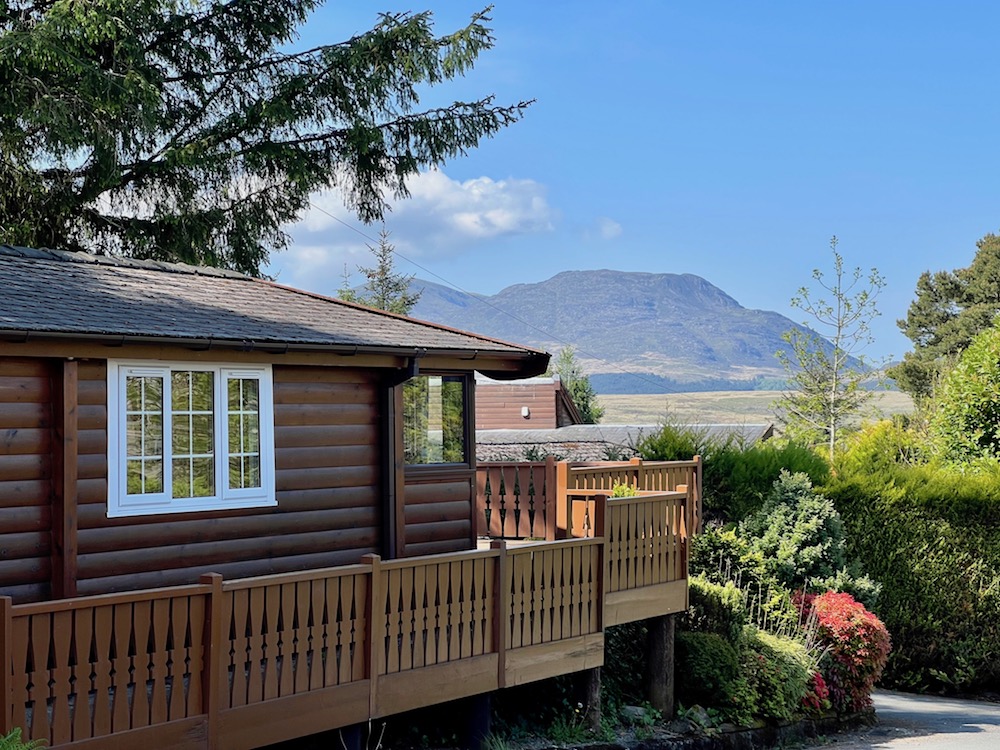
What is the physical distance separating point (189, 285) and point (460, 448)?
3405 millimetres

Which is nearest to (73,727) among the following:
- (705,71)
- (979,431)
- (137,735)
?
(137,735)

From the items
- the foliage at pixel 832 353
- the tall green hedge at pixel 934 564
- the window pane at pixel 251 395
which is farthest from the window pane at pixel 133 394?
the foliage at pixel 832 353

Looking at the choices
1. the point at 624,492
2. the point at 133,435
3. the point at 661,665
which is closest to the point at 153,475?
the point at 133,435

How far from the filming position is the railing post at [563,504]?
13.7 meters

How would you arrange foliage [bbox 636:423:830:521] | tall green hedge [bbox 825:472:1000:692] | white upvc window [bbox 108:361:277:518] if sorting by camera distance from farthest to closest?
tall green hedge [bbox 825:472:1000:692] < foliage [bbox 636:423:830:521] < white upvc window [bbox 108:361:277:518]

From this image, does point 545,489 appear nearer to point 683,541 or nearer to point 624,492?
point 624,492

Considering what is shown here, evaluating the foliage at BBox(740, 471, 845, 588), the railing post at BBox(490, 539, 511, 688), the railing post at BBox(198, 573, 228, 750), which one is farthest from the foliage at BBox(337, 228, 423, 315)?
the railing post at BBox(198, 573, 228, 750)

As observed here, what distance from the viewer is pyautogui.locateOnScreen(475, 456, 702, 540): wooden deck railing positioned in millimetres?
13766

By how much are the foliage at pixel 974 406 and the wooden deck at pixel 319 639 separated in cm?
887

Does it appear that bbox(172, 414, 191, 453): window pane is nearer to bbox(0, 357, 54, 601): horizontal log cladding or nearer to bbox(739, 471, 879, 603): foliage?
bbox(0, 357, 54, 601): horizontal log cladding

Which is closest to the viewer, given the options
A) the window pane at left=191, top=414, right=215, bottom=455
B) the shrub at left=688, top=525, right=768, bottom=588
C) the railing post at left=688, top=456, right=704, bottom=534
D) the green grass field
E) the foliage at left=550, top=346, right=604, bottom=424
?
the window pane at left=191, top=414, right=215, bottom=455

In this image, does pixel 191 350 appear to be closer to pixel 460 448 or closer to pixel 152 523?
pixel 152 523

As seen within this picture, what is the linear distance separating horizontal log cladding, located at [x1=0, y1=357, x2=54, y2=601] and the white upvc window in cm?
54

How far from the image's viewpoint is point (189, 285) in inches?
509
